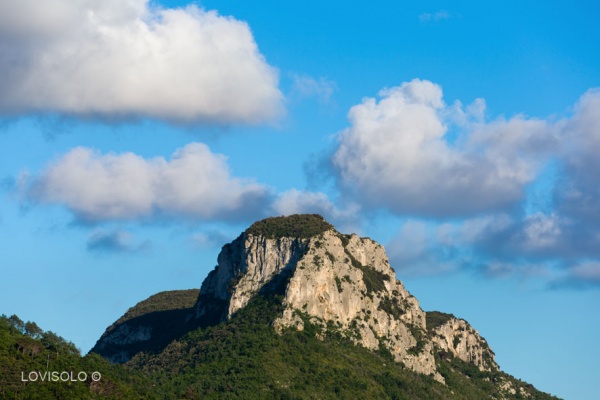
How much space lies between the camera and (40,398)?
199m

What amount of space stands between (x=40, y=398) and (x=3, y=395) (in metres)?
5.51

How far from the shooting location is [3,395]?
19650cm
